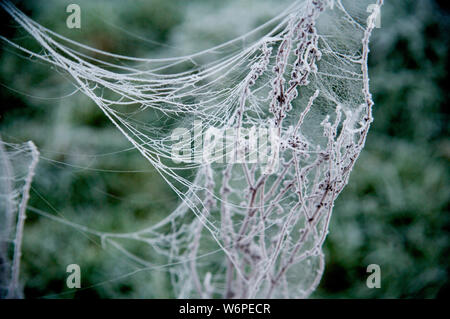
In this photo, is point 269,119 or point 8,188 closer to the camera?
point 269,119

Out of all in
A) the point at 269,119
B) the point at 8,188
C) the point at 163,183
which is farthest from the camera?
the point at 163,183

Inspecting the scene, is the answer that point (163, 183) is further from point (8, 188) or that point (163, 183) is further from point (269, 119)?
A: point (269, 119)

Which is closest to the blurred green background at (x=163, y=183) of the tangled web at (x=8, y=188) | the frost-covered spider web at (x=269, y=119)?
the tangled web at (x=8, y=188)

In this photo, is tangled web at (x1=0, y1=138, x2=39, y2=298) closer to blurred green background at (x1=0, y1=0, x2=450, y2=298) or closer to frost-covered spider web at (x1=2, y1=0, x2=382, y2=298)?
blurred green background at (x1=0, y1=0, x2=450, y2=298)

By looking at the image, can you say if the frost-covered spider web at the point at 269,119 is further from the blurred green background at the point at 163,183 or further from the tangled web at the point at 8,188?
the blurred green background at the point at 163,183

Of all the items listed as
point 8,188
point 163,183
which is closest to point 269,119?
point 8,188

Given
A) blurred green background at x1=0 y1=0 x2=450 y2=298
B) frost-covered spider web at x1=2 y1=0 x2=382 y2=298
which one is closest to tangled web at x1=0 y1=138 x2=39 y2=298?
blurred green background at x1=0 y1=0 x2=450 y2=298

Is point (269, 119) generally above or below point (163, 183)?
below

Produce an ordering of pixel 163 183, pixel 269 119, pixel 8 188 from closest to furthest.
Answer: pixel 269 119 < pixel 8 188 < pixel 163 183
